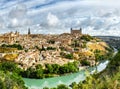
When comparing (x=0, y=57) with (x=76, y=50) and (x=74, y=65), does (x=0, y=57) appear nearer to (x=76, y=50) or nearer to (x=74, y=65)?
(x=74, y=65)

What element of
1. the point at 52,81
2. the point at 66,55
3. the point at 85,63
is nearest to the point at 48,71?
the point at 52,81

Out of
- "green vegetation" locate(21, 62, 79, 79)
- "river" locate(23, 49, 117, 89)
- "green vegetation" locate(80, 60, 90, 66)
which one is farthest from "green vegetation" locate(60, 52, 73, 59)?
"river" locate(23, 49, 117, 89)

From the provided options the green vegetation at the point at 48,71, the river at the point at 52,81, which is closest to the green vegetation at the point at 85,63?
the green vegetation at the point at 48,71

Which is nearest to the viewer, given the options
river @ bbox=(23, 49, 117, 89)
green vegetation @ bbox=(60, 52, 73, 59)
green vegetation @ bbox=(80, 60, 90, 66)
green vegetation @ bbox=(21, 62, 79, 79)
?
river @ bbox=(23, 49, 117, 89)

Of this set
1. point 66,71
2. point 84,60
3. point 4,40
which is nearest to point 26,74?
point 66,71

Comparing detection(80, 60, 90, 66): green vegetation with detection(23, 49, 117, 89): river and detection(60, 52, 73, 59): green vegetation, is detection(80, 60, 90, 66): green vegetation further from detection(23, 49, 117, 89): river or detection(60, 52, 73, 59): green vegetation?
detection(23, 49, 117, 89): river

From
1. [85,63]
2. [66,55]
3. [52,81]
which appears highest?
[52,81]

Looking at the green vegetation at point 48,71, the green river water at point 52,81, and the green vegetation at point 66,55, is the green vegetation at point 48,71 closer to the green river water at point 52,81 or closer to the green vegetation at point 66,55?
the green river water at point 52,81

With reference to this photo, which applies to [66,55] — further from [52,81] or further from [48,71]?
[52,81]
